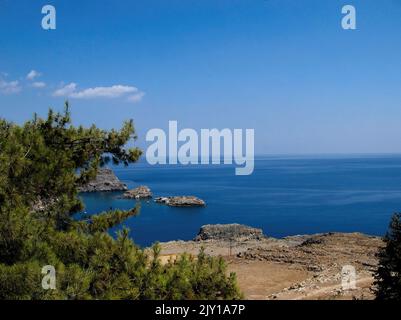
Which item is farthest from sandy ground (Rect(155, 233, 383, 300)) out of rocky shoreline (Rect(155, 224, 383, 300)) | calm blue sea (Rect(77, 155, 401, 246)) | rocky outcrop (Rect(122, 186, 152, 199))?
rocky outcrop (Rect(122, 186, 152, 199))

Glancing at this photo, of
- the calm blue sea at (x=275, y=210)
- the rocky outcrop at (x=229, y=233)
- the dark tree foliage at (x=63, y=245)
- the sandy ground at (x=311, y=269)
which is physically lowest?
the calm blue sea at (x=275, y=210)

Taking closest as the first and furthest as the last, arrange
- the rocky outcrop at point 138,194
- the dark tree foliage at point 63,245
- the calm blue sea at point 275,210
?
the dark tree foliage at point 63,245
the calm blue sea at point 275,210
the rocky outcrop at point 138,194

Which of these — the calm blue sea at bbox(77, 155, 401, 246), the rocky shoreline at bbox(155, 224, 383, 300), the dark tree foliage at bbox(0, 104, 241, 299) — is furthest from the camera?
the calm blue sea at bbox(77, 155, 401, 246)

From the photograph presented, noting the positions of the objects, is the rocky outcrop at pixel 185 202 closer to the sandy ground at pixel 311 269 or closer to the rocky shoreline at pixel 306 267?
the rocky shoreline at pixel 306 267

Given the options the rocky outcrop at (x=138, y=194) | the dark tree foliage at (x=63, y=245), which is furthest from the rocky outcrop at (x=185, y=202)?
the dark tree foliage at (x=63, y=245)

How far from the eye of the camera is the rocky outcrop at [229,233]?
49.9 m

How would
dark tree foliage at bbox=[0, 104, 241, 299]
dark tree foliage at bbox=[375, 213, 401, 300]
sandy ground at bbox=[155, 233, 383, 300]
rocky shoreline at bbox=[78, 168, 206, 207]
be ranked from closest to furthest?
dark tree foliage at bbox=[0, 104, 241, 299]
dark tree foliage at bbox=[375, 213, 401, 300]
sandy ground at bbox=[155, 233, 383, 300]
rocky shoreline at bbox=[78, 168, 206, 207]

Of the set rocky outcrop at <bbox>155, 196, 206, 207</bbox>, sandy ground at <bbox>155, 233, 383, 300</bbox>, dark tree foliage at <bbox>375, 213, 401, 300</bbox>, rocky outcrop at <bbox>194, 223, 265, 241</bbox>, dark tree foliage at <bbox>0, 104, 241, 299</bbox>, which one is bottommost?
rocky outcrop at <bbox>155, 196, 206, 207</bbox>

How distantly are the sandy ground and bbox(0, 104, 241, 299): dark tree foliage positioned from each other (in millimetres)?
7128

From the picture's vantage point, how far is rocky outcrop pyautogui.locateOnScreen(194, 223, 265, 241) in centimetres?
4994

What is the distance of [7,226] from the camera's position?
8070 mm

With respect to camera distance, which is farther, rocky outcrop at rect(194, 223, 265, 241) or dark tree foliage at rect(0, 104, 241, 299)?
rocky outcrop at rect(194, 223, 265, 241)

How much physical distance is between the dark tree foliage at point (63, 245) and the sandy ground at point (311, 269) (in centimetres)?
713

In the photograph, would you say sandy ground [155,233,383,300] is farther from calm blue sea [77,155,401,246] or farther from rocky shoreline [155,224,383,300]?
calm blue sea [77,155,401,246]
